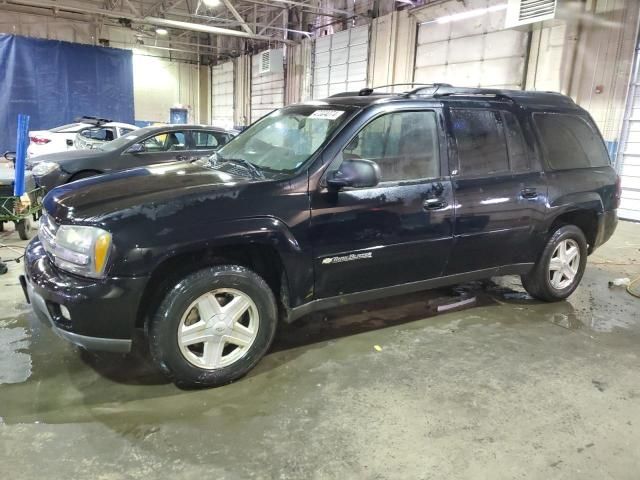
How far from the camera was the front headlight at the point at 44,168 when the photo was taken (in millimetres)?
6688

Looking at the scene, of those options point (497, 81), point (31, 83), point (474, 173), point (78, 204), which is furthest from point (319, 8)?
point (78, 204)

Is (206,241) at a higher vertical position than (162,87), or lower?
lower

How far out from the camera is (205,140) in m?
7.73

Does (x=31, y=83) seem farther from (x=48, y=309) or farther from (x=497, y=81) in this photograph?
(x=48, y=309)

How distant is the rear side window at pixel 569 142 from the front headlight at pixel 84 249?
3.41 meters

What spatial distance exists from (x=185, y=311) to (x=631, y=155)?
30.2 ft

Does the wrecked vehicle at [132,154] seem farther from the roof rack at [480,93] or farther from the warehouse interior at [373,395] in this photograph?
the roof rack at [480,93]

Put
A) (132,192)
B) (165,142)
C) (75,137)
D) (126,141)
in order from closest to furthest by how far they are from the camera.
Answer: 1. (132,192)
2. (126,141)
3. (165,142)
4. (75,137)

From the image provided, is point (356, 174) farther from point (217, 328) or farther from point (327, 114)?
point (217, 328)

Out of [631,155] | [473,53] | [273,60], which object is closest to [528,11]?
[473,53]

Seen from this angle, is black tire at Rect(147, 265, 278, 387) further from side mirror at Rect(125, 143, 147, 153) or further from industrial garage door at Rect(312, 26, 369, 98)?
industrial garage door at Rect(312, 26, 369, 98)

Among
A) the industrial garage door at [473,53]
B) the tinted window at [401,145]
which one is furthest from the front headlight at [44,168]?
the industrial garage door at [473,53]

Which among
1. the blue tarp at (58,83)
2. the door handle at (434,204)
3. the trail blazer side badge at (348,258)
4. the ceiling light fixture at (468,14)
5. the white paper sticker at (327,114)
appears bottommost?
the trail blazer side badge at (348,258)

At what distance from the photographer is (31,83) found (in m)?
16.9
